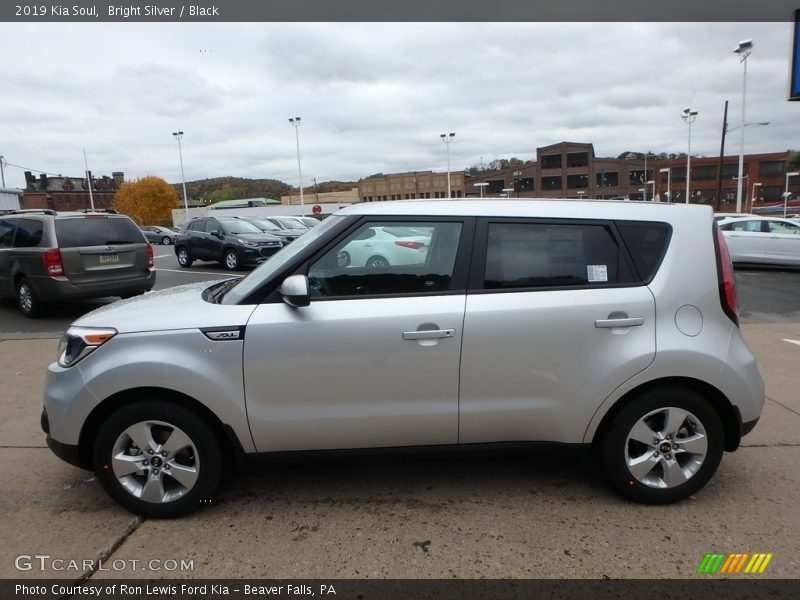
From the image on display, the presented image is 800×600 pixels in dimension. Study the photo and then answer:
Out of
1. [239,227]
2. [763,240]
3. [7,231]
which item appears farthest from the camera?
[239,227]

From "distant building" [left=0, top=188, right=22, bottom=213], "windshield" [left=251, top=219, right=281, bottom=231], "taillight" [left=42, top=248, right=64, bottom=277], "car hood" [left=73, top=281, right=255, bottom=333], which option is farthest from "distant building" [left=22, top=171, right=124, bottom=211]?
"car hood" [left=73, top=281, right=255, bottom=333]

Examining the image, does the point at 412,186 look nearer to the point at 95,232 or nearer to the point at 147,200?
the point at 147,200

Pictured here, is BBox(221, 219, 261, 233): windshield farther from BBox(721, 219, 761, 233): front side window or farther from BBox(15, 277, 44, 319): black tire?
BBox(721, 219, 761, 233): front side window

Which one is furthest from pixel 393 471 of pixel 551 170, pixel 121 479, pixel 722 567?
pixel 551 170

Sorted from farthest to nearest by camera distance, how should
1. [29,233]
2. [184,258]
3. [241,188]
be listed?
1. [241,188]
2. [184,258]
3. [29,233]

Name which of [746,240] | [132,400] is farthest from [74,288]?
[746,240]

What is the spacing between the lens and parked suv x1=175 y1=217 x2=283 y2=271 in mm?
15930

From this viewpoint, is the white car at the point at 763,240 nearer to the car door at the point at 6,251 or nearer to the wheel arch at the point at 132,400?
the wheel arch at the point at 132,400

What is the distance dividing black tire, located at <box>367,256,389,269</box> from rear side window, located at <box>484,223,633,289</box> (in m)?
0.58

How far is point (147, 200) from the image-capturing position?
258ft

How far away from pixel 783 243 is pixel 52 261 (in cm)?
1661

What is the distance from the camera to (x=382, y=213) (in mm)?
3104
